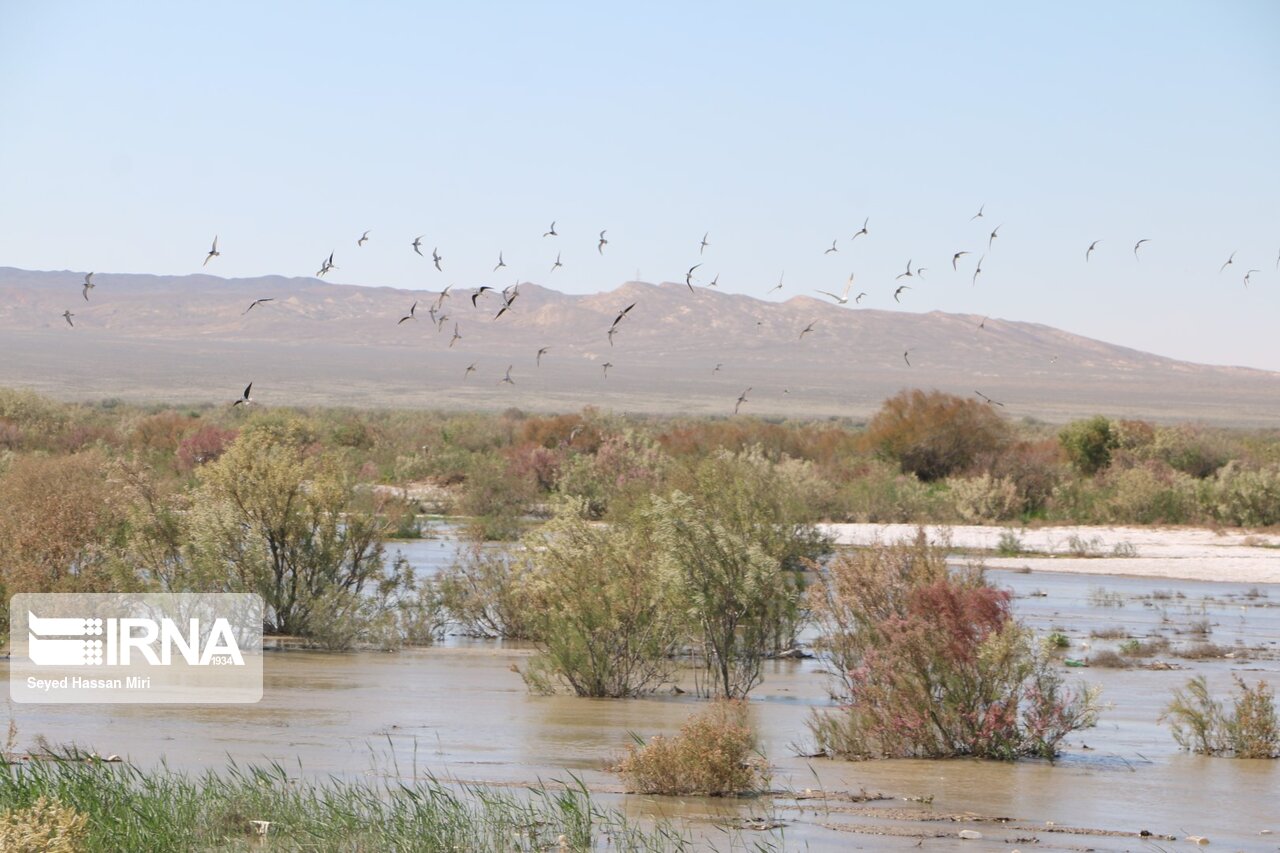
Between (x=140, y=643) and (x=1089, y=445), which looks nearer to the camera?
(x=140, y=643)

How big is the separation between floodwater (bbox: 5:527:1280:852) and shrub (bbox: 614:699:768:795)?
149 millimetres

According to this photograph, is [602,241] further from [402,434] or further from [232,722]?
[402,434]

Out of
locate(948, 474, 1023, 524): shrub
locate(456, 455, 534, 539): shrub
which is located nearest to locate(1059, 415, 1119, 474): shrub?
locate(948, 474, 1023, 524): shrub

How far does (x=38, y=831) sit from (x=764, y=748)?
25.2ft

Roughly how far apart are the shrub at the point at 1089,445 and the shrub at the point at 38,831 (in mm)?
47287

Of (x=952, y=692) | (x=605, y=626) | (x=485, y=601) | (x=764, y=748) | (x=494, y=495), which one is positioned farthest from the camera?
(x=494, y=495)

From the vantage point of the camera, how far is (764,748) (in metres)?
14.1

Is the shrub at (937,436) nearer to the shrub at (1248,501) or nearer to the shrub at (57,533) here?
the shrub at (1248,501)

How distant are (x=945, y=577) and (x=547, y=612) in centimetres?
516

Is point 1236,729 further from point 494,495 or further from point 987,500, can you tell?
point 987,500

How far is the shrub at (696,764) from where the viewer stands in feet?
39.3

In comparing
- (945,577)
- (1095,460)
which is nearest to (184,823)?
(945,577)

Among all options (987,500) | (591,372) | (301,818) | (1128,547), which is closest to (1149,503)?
(987,500)

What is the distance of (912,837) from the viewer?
11047mm
